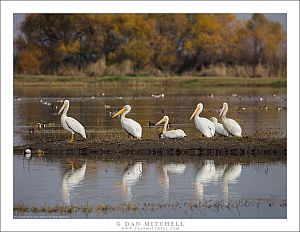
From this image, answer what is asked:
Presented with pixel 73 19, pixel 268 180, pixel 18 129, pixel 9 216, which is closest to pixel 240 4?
pixel 268 180

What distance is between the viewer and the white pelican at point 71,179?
12.1 m

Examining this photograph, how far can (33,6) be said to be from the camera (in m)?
13.0

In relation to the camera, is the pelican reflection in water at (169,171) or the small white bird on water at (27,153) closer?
the pelican reflection in water at (169,171)

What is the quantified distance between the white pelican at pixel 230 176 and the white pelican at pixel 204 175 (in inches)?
8.3

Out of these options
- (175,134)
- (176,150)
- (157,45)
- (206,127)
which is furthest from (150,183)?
(157,45)

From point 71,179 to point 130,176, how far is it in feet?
3.07

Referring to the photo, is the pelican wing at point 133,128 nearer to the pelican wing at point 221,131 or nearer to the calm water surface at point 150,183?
the calm water surface at point 150,183

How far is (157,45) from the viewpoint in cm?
3403

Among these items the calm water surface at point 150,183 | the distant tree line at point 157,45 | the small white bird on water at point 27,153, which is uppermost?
the distant tree line at point 157,45

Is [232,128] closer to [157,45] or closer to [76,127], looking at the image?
[76,127]

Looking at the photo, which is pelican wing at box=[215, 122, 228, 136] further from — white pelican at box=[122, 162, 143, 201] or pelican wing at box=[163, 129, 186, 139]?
white pelican at box=[122, 162, 143, 201]

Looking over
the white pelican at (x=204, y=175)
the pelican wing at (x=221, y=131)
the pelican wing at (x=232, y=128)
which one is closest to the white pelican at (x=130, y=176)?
the white pelican at (x=204, y=175)

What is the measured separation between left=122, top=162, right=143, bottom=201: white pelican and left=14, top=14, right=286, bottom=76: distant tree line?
53.4ft

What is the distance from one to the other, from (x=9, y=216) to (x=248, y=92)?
2357 centimetres
